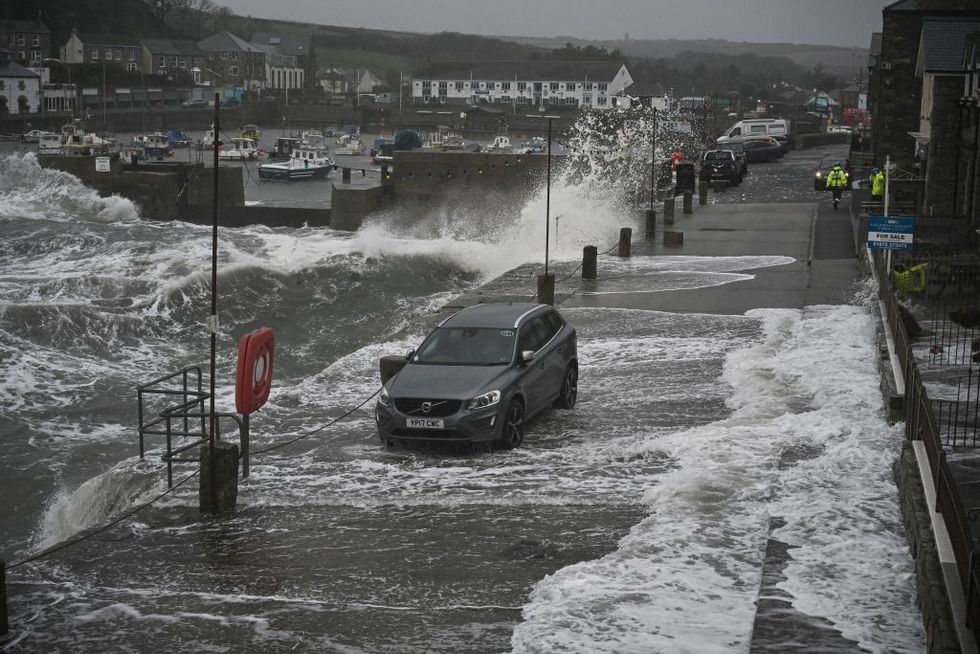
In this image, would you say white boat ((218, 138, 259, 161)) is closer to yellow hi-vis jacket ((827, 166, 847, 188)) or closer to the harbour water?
yellow hi-vis jacket ((827, 166, 847, 188))

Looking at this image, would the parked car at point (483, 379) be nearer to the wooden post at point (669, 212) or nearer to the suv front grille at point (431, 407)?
the suv front grille at point (431, 407)

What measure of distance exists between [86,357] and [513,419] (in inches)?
693

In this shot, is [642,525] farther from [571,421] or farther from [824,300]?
[824,300]

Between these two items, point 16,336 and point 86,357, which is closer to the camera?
point 86,357

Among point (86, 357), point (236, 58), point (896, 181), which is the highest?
point (236, 58)

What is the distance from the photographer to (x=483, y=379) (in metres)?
15.4

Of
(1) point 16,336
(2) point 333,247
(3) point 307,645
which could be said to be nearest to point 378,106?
(2) point 333,247

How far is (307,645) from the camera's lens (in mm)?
9766

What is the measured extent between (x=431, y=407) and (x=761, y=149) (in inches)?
2354

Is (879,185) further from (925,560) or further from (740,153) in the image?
(925,560)

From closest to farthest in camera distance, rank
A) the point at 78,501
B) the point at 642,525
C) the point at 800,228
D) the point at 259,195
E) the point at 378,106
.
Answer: the point at 642,525 < the point at 78,501 < the point at 800,228 < the point at 259,195 < the point at 378,106

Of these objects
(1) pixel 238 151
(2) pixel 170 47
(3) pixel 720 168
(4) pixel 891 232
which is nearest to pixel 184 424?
(4) pixel 891 232

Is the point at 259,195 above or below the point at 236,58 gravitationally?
below

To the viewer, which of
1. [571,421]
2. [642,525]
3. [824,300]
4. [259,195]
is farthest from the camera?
[259,195]
